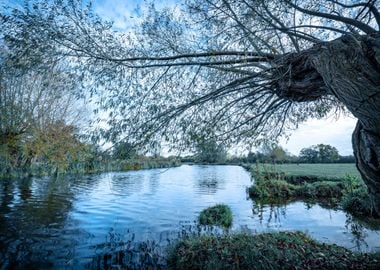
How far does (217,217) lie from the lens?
10.4 m

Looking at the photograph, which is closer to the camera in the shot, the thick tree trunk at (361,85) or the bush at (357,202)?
the thick tree trunk at (361,85)

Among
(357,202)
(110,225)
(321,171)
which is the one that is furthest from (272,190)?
(321,171)

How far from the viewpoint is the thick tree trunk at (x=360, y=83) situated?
2518mm

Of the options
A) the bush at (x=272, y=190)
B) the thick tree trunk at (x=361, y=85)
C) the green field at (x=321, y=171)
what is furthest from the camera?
the green field at (x=321, y=171)

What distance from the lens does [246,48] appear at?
13.3 feet

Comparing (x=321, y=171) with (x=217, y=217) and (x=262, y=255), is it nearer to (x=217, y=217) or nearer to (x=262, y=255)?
(x=217, y=217)

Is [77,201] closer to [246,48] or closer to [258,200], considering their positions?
[258,200]

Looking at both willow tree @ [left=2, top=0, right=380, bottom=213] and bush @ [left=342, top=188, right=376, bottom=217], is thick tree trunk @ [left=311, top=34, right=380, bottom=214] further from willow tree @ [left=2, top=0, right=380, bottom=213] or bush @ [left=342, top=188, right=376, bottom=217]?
bush @ [left=342, top=188, right=376, bottom=217]

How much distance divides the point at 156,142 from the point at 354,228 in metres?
9.84

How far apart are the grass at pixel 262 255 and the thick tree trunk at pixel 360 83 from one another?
2.83 m

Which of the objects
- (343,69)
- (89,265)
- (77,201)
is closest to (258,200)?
(77,201)

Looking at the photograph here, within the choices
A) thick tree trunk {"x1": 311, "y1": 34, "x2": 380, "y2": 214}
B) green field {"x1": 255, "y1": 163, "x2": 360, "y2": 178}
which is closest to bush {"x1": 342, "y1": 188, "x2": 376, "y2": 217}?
green field {"x1": 255, "y1": 163, "x2": 360, "y2": 178}

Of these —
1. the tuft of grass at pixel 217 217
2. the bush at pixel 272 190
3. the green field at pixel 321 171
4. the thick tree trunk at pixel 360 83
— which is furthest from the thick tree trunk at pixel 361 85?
the bush at pixel 272 190

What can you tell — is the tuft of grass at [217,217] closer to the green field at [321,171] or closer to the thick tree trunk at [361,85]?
the thick tree trunk at [361,85]
